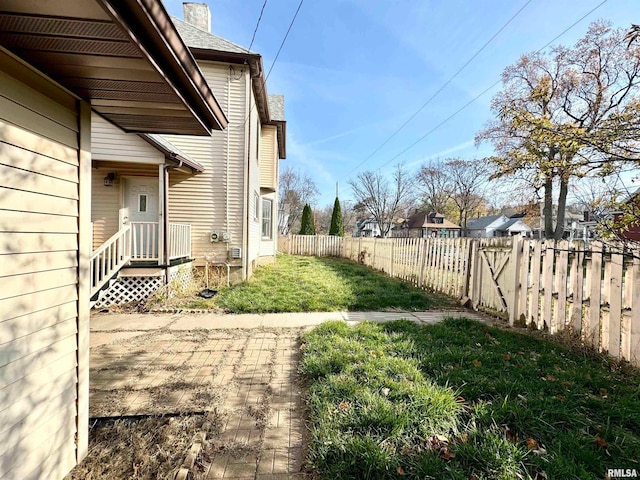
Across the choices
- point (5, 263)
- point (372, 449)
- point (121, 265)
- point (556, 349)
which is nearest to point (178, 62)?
point (5, 263)

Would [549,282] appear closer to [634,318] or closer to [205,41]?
[634,318]

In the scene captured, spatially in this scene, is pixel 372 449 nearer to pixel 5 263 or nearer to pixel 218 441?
pixel 218 441

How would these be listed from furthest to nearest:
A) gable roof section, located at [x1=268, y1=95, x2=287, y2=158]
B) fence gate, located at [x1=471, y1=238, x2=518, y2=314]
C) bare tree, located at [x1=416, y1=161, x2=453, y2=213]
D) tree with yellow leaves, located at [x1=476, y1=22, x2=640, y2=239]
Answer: bare tree, located at [x1=416, y1=161, x2=453, y2=213] → tree with yellow leaves, located at [x1=476, y1=22, x2=640, y2=239] → gable roof section, located at [x1=268, y1=95, x2=287, y2=158] → fence gate, located at [x1=471, y1=238, x2=518, y2=314]

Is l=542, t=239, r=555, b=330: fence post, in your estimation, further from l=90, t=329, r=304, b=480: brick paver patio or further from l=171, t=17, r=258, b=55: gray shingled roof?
l=171, t=17, r=258, b=55: gray shingled roof

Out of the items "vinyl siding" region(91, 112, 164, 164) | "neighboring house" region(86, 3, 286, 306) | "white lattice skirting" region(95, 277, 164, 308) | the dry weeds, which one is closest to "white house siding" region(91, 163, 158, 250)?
"neighboring house" region(86, 3, 286, 306)

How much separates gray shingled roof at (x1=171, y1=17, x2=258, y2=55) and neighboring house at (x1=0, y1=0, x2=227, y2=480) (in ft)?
24.8

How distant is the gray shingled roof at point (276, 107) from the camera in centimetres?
1404

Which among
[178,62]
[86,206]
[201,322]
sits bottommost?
[201,322]

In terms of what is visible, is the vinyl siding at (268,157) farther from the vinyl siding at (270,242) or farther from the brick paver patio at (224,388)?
the brick paver patio at (224,388)

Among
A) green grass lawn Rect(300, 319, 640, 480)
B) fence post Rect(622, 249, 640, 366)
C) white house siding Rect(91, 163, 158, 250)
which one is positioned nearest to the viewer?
green grass lawn Rect(300, 319, 640, 480)

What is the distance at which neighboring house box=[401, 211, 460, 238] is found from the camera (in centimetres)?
5184

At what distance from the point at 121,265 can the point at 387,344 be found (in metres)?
5.75

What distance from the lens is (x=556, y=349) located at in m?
3.87

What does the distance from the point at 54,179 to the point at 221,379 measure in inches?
95.6
